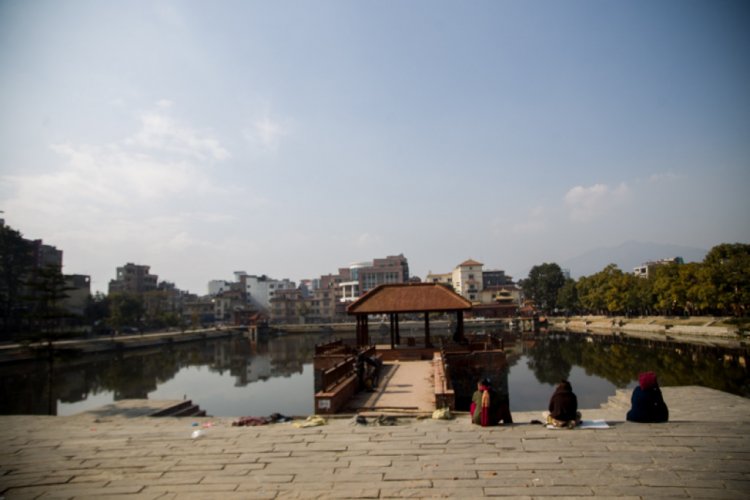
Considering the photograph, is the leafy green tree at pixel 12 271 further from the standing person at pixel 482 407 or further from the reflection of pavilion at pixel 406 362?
the standing person at pixel 482 407

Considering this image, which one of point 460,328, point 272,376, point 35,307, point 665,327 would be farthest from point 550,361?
point 35,307

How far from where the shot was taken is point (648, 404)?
789cm

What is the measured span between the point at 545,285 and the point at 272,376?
64160mm

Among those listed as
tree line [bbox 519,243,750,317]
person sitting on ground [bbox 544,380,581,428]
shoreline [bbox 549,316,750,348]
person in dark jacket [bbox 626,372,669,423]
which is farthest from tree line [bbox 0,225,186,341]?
tree line [bbox 519,243,750,317]

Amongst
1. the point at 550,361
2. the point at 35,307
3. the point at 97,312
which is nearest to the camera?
the point at 550,361

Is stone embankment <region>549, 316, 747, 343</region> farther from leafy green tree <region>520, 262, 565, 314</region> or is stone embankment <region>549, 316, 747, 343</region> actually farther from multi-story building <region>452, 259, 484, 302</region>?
multi-story building <region>452, 259, 484, 302</region>

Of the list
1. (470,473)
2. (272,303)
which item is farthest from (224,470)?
(272,303)

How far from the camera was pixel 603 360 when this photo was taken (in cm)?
3344

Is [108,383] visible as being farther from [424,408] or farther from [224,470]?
[224,470]

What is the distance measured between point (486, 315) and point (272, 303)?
4348 cm

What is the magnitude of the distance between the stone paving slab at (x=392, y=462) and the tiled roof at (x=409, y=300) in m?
13.4

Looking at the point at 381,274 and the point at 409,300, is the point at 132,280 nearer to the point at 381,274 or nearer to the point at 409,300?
the point at 381,274

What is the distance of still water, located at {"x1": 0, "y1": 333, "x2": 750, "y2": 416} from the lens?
22.6 meters

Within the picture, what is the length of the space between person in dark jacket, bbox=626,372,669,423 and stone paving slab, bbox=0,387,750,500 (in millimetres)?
202
